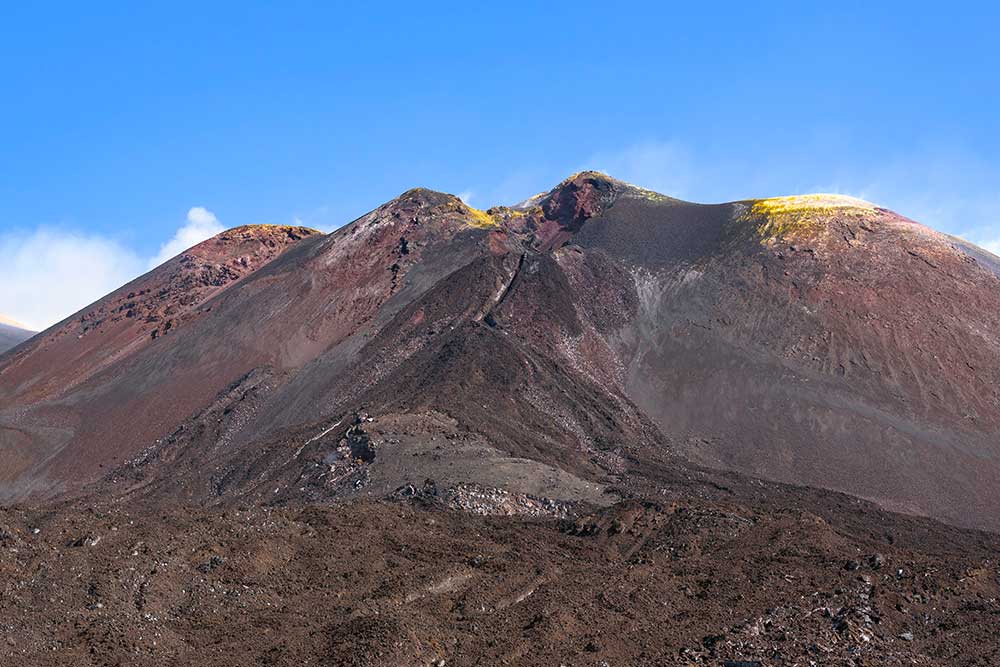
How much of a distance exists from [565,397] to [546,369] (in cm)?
317

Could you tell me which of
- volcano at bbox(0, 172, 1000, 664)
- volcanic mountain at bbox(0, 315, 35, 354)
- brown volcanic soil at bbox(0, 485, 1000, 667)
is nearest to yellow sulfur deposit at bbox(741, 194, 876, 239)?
volcano at bbox(0, 172, 1000, 664)

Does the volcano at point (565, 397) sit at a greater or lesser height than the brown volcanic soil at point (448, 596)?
greater

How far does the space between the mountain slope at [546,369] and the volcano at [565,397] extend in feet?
0.72

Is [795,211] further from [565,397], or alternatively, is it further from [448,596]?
[448,596]

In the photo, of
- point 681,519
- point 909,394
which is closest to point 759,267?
point 909,394

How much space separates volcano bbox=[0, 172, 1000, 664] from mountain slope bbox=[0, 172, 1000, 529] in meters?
0.22

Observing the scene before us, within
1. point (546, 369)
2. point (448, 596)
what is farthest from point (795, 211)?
point (448, 596)

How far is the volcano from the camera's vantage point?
102 ft

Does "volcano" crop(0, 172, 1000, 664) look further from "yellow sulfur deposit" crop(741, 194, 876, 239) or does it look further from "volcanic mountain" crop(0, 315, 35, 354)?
"volcanic mountain" crop(0, 315, 35, 354)

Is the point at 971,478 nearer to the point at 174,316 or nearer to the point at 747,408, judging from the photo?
the point at 747,408

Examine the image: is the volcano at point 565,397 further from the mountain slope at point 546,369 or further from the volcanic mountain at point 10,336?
the volcanic mountain at point 10,336

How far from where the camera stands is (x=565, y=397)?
2183 inches

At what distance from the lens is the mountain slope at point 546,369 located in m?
47.1

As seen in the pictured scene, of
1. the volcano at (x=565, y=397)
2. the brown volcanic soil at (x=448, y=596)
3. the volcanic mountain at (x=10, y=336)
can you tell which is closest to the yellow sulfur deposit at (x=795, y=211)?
the volcano at (x=565, y=397)
